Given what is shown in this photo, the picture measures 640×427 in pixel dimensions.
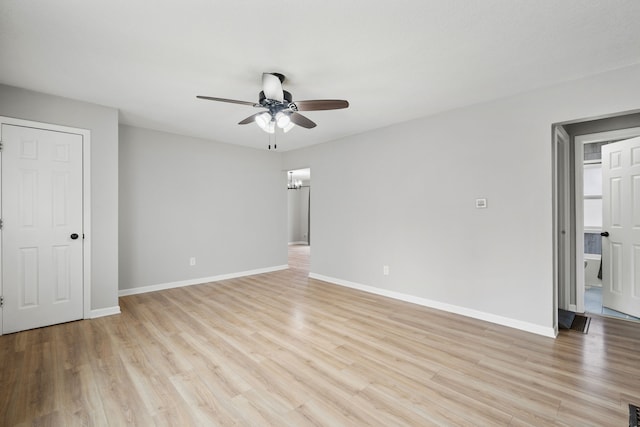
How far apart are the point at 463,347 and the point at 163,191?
477 centimetres

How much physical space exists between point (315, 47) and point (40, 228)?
3539 millimetres

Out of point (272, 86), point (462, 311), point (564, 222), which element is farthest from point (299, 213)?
point (272, 86)

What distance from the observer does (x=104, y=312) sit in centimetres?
351

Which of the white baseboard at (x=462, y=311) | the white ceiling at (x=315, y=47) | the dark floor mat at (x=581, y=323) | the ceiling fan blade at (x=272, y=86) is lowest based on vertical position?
the dark floor mat at (x=581, y=323)

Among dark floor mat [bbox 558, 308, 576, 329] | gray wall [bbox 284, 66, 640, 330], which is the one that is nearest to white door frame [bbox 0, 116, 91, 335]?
gray wall [bbox 284, 66, 640, 330]

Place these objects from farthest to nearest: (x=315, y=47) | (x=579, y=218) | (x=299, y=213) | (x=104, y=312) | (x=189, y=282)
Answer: (x=299, y=213)
(x=189, y=282)
(x=579, y=218)
(x=104, y=312)
(x=315, y=47)

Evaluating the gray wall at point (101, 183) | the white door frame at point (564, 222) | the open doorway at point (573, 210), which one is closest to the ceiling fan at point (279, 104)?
the gray wall at point (101, 183)

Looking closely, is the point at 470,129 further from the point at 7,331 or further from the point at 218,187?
the point at 7,331

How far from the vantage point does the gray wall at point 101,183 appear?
131 inches

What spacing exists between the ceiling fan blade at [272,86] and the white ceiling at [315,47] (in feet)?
0.32

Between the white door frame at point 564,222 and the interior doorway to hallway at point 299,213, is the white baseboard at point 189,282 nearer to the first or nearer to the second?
the white door frame at point 564,222

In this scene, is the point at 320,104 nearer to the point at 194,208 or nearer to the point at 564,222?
the point at 194,208

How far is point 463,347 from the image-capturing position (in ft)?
8.82

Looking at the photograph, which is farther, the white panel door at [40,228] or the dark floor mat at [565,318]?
the dark floor mat at [565,318]
